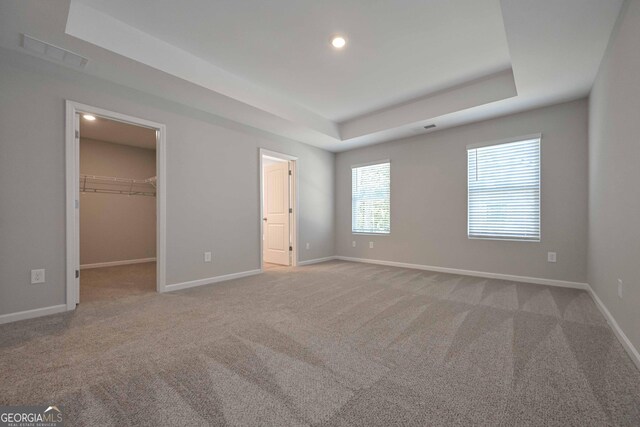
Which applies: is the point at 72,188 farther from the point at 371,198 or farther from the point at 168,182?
the point at 371,198

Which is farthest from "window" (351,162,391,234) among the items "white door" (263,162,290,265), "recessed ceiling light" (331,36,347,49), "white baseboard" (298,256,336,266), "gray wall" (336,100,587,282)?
"recessed ceiling light" (331,36,347,49)

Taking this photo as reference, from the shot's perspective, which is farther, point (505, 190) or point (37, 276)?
point (505, 190)

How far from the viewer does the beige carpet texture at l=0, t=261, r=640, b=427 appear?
1345 millimetres

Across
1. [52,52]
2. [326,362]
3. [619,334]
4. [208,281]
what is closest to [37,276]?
[208,281]

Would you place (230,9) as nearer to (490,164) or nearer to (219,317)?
(219,317)

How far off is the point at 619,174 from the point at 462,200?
2.35 m

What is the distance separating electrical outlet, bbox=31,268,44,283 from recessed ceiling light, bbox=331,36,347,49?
3716 mm

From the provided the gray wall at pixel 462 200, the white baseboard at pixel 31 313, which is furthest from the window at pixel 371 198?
the white baseboard at pixel 31 313

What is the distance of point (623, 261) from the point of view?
2.11m

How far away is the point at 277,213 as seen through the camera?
5.83 m

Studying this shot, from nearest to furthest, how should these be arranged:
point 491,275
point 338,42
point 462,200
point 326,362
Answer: point 326,362 < point 338,42 < point 491,275 < point 462,200

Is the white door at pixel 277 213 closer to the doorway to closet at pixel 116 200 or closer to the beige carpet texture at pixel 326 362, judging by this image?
the doorway to closet at pixel 116 200

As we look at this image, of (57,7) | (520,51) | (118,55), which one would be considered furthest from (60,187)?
(520,51)

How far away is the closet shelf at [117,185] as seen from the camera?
5.54 meters
